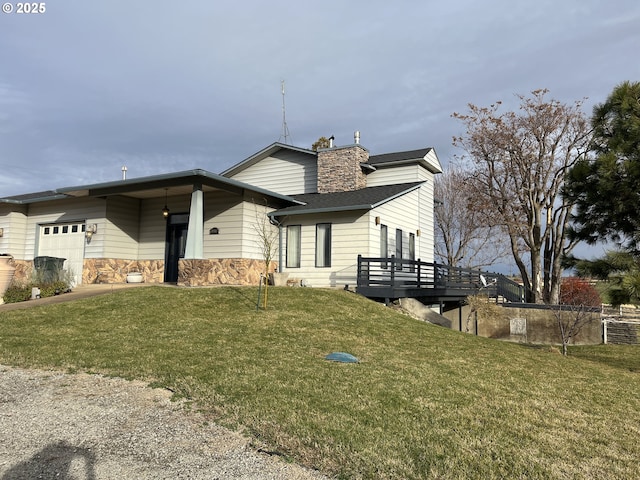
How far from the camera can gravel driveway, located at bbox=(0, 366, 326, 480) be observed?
3.80 m

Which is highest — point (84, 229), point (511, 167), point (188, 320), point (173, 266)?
point (511, 167)

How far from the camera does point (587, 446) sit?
15.4 ft

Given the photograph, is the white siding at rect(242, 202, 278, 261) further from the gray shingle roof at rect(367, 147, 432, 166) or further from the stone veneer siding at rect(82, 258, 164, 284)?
the gray shingle roof at rect(367, 147, 432, 166)

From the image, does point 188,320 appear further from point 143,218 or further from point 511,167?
point 511,167

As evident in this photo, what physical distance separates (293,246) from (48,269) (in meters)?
9.73

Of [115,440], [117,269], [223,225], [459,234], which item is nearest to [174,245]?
[117,269]

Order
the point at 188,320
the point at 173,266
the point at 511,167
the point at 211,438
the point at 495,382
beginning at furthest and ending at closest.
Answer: the point at 511,167
the point at 173,266
the point at 188,320
the point at 495,382
the point at 211,438

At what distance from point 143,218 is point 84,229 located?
8.56 feet

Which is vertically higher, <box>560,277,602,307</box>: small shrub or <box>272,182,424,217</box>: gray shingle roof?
<box>272,182,424,217</box>: gray shingle roof

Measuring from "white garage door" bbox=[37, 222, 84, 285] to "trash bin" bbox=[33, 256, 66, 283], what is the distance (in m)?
0.73

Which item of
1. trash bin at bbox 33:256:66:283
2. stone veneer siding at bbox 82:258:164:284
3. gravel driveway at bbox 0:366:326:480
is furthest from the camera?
stone veneer siding at bbox 82:258:164:284

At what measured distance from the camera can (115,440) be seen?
4.41m

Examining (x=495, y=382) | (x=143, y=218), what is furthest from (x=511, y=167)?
(x=495, y=382)

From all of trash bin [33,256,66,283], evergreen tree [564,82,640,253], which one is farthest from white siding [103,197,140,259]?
evergreen tree [564,82,640,253]
